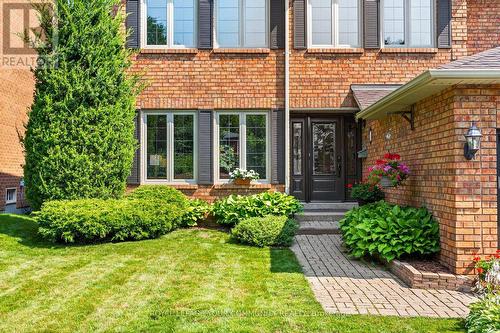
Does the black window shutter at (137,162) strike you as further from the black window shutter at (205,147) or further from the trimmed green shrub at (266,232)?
the trimmed green shrub at (266,232)

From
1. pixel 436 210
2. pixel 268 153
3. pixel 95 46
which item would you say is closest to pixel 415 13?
pixel 268 153

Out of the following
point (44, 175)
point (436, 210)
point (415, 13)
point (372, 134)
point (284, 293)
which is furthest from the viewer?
point (415, 13)

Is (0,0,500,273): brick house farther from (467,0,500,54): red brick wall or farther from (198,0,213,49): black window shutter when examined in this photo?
(467,0,500,54): red brick wall

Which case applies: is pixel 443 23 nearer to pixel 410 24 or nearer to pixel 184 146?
pixel 410 24

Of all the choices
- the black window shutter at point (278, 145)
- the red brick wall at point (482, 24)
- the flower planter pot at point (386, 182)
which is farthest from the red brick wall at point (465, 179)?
the red brick wall at point (482, 24)

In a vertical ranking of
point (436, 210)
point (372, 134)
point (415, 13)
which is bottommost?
point (436, 210)

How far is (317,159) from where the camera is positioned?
9938 mm

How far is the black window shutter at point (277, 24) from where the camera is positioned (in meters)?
9.43

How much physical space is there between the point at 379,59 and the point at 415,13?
4.65ft

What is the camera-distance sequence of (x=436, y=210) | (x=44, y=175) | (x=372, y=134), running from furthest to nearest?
1. (x=372, y=134)
2. (x=44, y=175)
3. (x=436, y=210)

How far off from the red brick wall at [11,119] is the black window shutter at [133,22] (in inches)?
169

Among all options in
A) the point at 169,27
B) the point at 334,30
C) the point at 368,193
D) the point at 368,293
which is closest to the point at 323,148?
the point at 368,193

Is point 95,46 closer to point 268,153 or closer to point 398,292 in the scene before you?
point 268,153

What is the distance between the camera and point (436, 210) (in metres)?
5.73
